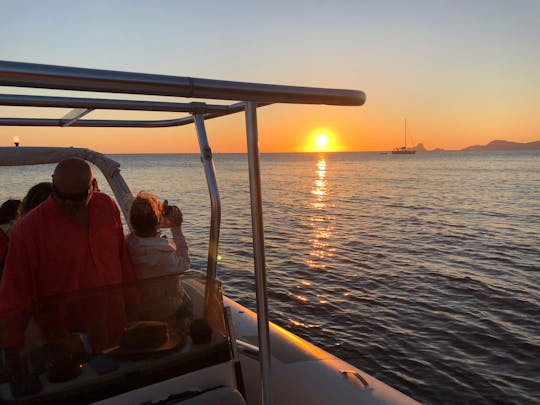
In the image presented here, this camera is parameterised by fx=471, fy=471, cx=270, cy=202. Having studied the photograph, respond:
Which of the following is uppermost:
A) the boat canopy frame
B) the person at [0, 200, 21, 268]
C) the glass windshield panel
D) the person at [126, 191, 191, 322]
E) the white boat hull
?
the boat canopy frame

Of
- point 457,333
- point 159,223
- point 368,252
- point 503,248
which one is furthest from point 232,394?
point 503,248

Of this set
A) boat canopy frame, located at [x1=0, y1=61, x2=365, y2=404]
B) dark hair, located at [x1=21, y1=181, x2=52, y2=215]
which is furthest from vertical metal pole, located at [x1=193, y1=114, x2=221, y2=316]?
dark hair, located at [x1=21, y1=181, x2=52, y2=215]

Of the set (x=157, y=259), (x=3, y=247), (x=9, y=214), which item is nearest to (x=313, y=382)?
(x=157, y=259)

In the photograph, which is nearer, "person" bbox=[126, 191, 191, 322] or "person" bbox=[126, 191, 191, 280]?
"person" bbox=[126, 191, 191, 322]

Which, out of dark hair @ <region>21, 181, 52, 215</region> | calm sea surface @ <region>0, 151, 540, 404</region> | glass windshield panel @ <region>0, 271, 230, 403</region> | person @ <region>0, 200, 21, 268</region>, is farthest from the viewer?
calm sea surface @ <region>0, 151, 540, 404</region>

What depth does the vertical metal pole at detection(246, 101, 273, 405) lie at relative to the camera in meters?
1.74

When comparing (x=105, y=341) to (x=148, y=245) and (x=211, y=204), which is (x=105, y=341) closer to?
(x=148, y=245)

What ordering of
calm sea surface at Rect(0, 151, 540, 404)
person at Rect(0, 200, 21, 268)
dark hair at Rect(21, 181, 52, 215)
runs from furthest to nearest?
calm sea surface at Rect(0, 151, 540, 404)
person at Rect(0, 200, 21, 268)
dark hair at Rect(21, 181, 52, 215)

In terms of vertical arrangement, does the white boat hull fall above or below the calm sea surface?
above

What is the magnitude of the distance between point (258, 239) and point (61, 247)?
2.84ft

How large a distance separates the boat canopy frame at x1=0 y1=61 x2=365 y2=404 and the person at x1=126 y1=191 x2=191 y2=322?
165 millimetres

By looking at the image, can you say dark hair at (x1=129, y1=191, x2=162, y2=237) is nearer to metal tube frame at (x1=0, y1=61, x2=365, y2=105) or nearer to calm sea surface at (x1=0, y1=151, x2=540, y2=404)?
metal tube frame at (x1=0, y1=61, x2=365, y2=105)

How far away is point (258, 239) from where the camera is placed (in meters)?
1.78

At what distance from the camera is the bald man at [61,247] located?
190 centimetres
